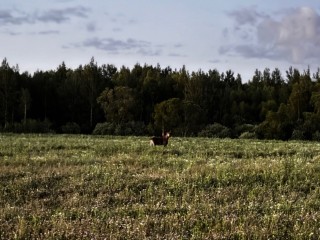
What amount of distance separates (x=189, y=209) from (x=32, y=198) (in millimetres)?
4304

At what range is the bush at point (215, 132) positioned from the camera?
65088mm

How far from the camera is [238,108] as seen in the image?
288ft

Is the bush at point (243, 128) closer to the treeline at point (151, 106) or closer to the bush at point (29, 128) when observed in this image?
the treeline at point (151, 106)

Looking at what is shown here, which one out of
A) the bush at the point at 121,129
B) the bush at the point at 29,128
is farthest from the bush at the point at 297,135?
the bush at the point at 29,128

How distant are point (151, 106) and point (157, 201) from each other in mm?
77015

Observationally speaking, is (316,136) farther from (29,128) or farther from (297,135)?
(29,128)

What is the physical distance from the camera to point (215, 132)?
68438mm

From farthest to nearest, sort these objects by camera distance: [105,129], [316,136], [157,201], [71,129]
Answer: [71,129]
[105,129]
[316,136]
[157,201]

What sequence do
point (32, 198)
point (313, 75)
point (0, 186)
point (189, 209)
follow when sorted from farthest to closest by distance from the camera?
point (313, 75) < point (0, 186) < point (32, 198) < point (189, 209)

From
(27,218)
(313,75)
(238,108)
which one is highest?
(313,75)

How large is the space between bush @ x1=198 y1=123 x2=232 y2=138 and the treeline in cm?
14

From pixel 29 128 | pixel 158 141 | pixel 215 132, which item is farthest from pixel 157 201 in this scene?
pixel 29 128

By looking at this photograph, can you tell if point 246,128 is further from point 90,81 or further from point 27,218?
point 27,218

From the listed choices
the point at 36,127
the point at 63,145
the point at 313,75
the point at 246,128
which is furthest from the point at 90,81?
the point at 63,145
